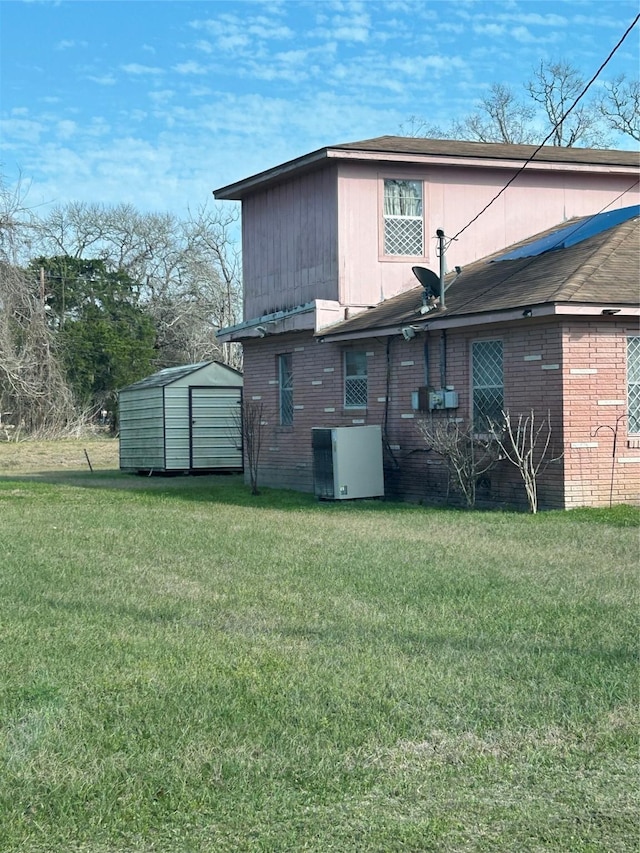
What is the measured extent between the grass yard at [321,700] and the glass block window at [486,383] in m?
5.17

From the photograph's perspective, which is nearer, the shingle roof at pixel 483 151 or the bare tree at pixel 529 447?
the bare tree at pixel 529 447

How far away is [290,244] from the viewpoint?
21797 millimetres

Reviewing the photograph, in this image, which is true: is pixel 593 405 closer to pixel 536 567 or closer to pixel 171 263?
pixel 536 567

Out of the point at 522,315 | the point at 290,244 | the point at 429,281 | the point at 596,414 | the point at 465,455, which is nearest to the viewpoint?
the point at 522,315

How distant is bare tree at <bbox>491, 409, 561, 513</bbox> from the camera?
50.0 feet

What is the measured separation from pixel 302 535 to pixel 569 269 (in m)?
6.39

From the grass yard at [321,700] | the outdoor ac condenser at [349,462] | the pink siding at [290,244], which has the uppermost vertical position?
the pink siding at [290,244]

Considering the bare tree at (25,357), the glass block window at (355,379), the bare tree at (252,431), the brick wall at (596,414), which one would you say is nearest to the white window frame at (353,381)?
the glass block window at (355,379)

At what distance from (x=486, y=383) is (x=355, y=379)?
3802 millimetres

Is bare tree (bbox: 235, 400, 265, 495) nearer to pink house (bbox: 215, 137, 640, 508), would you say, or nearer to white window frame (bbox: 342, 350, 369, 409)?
pink house (bbox: 215, 137, 640, 508)

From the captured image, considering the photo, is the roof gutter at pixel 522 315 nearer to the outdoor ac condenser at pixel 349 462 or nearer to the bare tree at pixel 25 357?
the outdoor ac condenser at pixel 349 462

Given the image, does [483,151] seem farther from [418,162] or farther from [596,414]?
[596,414]

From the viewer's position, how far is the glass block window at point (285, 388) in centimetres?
2228

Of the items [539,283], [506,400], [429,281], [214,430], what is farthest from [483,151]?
[214,430]
